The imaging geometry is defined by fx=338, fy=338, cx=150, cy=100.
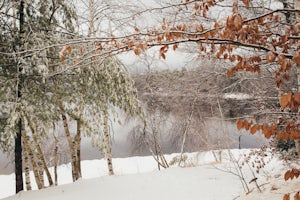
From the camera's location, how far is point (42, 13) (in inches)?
289

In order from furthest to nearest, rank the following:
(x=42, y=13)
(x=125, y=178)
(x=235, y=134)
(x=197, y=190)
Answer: (x=235, y=134) → (x=125, y=178) → (x=42, y=13) → (x=197, y=190)

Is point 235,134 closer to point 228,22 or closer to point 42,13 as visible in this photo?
point 42,13

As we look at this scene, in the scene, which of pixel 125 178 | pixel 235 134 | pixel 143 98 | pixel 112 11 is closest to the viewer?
pixel 125 178

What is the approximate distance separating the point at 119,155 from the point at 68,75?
8.87m

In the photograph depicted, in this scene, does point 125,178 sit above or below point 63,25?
below

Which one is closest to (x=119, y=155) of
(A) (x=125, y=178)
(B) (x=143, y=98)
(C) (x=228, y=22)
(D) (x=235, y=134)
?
(B) (x=143, y=98)

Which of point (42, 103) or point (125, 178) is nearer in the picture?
point (42, 103)

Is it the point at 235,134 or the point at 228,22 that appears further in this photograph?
the point at 235,134

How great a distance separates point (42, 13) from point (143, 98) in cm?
1066

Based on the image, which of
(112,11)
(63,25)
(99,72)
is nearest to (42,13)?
(63,25)

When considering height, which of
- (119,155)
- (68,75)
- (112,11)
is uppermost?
(112,11)

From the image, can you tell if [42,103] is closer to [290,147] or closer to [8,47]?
[8,47]

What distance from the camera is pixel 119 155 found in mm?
15680

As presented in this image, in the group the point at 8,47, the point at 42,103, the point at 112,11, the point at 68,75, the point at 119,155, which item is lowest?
the point at 119,155
